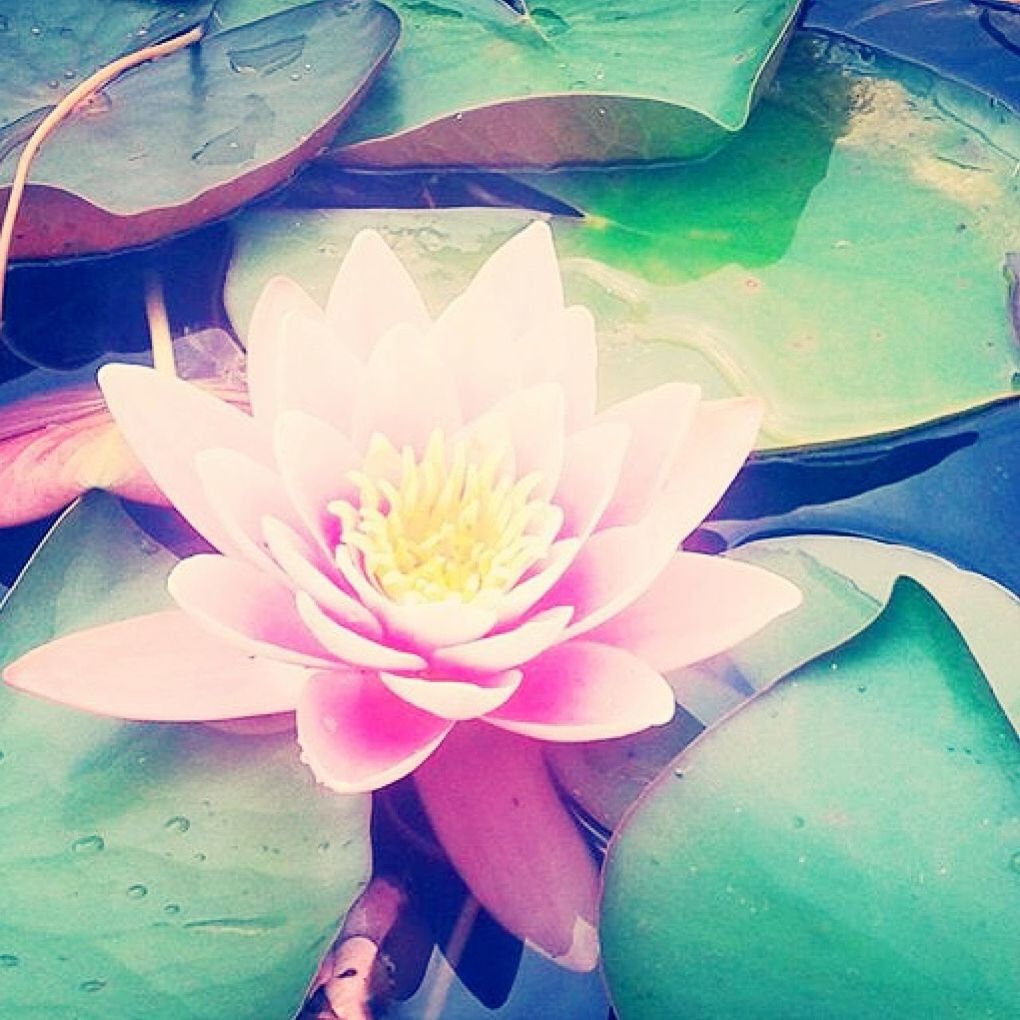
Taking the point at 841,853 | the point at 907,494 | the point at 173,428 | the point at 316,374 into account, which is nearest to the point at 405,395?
the point at 316,374

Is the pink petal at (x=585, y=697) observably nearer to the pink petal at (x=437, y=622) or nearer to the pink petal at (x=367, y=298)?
the pink petal at (x=437, y=622)

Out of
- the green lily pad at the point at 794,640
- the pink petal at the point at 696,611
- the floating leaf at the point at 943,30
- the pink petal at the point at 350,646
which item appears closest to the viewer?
the pink petal at the point at 350,646

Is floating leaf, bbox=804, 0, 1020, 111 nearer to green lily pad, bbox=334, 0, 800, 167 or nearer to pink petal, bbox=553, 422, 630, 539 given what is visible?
green lily pad, bbox=334, 0, 800, 167

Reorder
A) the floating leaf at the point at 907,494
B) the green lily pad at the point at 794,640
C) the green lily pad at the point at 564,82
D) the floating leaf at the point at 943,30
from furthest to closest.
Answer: the floating leaf at the point at 943,30 → the green lily pad at the point at 564,82 → the floating leaf at the point at 907,494 → the green lily pad at the point at 794,640

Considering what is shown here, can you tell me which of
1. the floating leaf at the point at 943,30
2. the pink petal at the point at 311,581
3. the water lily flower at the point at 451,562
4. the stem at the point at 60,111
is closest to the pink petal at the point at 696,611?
the water lily flower at the point at 451,562

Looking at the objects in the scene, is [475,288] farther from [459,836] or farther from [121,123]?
[121,123]

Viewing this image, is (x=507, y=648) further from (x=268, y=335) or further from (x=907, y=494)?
(x=907, y=494)
